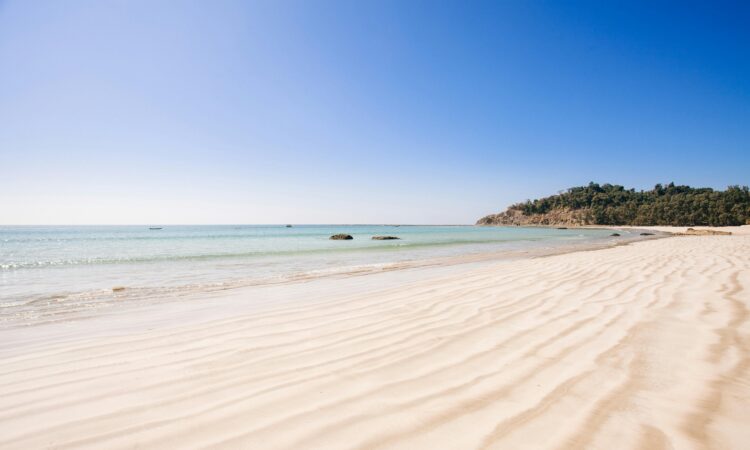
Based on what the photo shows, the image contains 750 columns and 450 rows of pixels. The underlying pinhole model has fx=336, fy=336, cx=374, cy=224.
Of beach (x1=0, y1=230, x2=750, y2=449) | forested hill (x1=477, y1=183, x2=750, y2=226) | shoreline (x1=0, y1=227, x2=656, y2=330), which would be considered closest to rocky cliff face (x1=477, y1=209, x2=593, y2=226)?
forested hill (x1=477, y1=183, x2=750, y2=226)

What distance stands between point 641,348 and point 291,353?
3358mm

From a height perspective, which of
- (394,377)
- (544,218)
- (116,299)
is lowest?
(116,299)

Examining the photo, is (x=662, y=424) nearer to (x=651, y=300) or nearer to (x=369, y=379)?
(x=369, y=379)

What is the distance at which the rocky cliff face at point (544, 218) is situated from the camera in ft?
398

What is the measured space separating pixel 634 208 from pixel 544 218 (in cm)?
4427

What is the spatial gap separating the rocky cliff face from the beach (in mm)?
130357

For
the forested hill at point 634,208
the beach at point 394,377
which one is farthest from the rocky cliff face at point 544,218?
the beach at point 394,377

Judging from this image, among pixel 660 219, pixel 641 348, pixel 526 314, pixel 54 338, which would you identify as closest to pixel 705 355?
pixel 641 348

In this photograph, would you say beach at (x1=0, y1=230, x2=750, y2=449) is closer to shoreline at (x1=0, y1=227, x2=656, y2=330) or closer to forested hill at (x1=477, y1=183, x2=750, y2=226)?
shoreline at (x1=0, y1=227, x2=656, y2=330)

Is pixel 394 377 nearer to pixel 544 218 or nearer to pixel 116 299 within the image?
pixel 116 299

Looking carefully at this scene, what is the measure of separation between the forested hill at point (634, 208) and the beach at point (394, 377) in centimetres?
9447

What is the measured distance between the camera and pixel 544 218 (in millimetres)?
143125

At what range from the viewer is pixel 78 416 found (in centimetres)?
219

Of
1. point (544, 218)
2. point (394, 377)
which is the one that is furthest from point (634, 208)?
point (394, 377)
